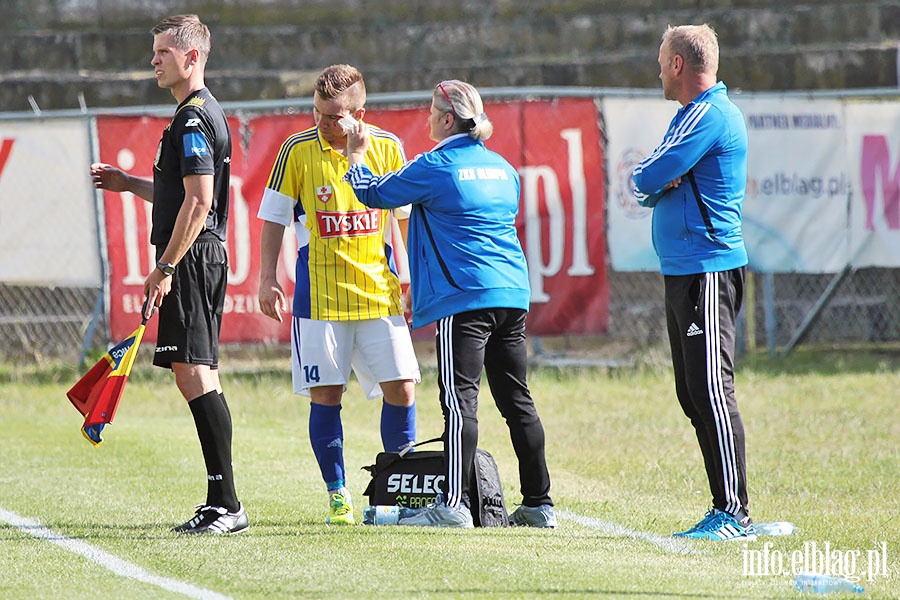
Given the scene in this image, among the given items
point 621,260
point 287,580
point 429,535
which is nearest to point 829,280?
point 621,260

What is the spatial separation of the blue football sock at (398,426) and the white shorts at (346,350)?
17 centimetres

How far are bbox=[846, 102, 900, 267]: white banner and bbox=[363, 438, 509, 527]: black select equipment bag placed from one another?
23.3 feet

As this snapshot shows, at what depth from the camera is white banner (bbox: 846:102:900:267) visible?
12312 millimetres

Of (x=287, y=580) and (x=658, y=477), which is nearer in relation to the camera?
(x=287, y=580)

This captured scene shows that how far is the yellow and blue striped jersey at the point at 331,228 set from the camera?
654 cm

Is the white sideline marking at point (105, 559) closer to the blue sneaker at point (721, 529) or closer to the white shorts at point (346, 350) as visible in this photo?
the white shorts at point (346, 350)

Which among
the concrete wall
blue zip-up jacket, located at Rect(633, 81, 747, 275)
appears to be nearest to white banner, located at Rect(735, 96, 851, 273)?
the concrete wall

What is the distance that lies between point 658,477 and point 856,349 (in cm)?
606

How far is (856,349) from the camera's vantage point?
13.3m

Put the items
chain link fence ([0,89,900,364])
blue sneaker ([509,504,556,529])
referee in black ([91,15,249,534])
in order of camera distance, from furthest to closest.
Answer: chain link fence ([0,89,900,364]) → blue sneaker ([509,504,556,529]) → referee in black ([91,15,249,534])

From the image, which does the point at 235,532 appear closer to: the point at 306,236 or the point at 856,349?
the point at 306,236

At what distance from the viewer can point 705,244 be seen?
5953mm

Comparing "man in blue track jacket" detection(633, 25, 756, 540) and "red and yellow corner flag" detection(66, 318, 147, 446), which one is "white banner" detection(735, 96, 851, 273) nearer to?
"man in blue track jacket" detection(633, 25, 756, 540)

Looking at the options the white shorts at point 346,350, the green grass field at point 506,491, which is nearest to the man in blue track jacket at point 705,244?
the green grass field at point 506,491
